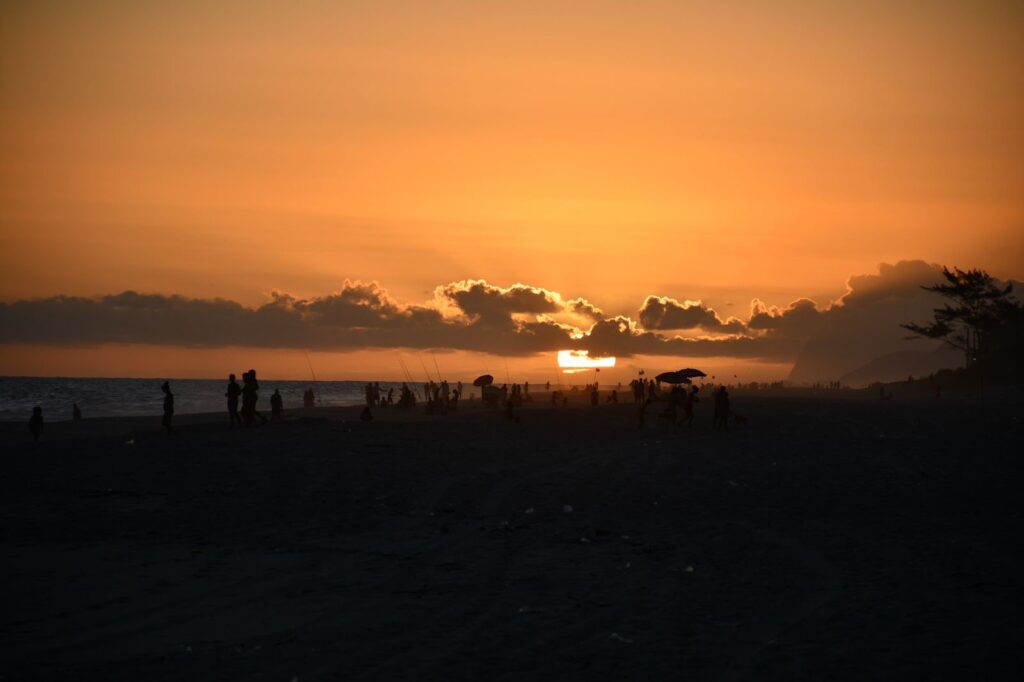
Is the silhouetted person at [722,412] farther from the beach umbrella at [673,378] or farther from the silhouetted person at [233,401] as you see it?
the silhouetted person at [233,401]

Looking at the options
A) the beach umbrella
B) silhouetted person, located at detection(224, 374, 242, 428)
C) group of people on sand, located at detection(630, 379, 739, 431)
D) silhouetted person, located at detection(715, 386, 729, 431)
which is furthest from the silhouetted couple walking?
the beach umbrella

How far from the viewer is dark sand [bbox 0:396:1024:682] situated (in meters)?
9.52

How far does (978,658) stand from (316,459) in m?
20.2

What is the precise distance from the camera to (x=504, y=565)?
46.5 feet

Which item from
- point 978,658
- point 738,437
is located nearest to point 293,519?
point 978,658

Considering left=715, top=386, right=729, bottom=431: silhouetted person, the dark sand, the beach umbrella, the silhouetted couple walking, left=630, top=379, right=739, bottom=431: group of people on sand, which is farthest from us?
the beach umbrella

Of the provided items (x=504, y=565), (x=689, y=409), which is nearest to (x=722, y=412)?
(x=689, y=409)

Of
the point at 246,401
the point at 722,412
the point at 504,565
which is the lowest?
the point at 504,565

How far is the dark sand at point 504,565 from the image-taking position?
9.52 meters

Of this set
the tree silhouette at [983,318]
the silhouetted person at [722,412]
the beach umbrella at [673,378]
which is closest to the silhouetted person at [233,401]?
the silhouetted person at [722,412]

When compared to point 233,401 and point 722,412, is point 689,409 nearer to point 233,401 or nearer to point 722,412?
point 722,412

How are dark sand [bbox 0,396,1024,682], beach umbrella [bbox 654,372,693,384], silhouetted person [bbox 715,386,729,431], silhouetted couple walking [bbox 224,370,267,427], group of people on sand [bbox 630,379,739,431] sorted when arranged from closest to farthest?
1. dark sand [bbox 0,396,1024,682]
2. silhouetted couple walking [bbox 224,370,267,427]
3. silhouetted person [bbox 715,386,729,431]
4. group of people on sand [bbox 630,379,739,431]
5. beach umbrella [bbox 654,372,693,384]

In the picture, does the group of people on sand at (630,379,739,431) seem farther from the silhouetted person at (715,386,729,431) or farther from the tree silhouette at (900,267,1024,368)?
the tree silhouette at (900,267,1024,368)

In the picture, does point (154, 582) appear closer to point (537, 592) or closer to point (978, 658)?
point (537, 592)
